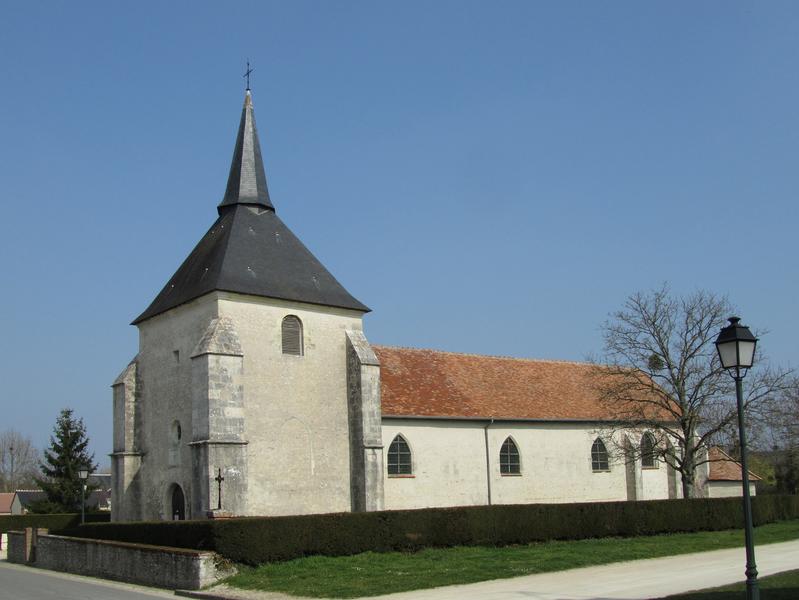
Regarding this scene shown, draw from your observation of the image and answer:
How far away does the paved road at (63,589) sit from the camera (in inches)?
658

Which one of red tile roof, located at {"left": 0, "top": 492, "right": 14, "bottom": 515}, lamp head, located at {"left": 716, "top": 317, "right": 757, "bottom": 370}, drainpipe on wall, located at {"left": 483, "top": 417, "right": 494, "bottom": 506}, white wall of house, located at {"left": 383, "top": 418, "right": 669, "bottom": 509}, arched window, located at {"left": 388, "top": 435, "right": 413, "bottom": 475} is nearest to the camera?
lamp head, located at {"left": 716, "top": 317, "right": 757, "bottom": 370}

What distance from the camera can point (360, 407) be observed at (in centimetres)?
2703

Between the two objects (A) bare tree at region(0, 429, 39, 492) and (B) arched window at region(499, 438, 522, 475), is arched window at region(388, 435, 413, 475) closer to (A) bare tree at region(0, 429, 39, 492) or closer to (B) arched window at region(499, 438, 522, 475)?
(B) arched window at region(499, 438, 522, 475)

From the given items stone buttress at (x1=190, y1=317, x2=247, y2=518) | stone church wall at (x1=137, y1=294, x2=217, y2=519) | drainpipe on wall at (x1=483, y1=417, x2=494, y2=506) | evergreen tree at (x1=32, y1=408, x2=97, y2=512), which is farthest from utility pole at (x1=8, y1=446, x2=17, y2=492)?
stone buttress at (x1=190, y1=317, x2=247, y2=518)

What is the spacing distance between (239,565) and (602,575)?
25.5 ft

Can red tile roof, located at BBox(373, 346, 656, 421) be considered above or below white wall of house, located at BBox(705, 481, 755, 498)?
above

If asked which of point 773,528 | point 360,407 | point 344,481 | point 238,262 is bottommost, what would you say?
point 773,528

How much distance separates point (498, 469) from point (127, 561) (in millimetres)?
15097

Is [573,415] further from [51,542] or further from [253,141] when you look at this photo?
[51,542]

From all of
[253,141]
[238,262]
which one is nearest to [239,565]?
[238,262]

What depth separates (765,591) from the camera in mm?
12547

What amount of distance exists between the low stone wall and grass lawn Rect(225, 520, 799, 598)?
2.23 feet

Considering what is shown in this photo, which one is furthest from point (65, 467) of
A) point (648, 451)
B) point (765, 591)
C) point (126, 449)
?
point (765, 591)

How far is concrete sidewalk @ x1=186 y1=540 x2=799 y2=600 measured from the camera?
14.4 metres
